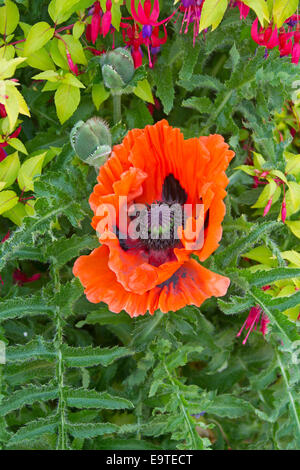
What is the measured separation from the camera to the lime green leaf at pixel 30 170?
110cm

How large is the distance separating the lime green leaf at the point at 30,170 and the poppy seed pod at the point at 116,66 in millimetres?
188

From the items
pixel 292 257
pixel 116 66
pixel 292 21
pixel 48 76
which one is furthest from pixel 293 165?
pixel 48 76

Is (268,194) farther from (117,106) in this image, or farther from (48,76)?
(48,76)

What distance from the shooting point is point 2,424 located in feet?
3.46

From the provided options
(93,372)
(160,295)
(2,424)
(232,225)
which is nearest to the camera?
(160,295)

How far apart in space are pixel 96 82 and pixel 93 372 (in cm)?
71

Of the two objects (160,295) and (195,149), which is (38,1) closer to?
(195,149)

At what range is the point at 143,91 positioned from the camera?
1162mm

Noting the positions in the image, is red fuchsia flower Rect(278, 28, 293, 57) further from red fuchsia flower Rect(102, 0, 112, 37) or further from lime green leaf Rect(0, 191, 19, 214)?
lime green leaf Rect(0, 191, 19, 214)

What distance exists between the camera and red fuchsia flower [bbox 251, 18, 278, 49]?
105 cm

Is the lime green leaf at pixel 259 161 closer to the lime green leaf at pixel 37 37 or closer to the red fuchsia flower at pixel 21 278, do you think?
the lime green leaf at pixel 37 37

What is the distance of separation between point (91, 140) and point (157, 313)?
382 millimetres

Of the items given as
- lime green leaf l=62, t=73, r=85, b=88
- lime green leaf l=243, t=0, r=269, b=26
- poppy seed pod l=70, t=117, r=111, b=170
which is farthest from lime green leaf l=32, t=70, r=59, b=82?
lime green leaf l=243, t=0, r=269, b=26
